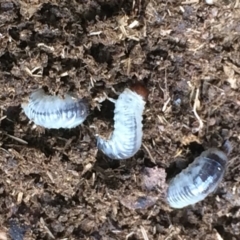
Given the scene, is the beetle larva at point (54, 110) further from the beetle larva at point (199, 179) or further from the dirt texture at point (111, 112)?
the beetle larva at point (199, 179)

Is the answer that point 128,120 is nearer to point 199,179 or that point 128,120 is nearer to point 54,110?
point 54,110

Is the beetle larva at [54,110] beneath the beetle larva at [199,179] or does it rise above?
above

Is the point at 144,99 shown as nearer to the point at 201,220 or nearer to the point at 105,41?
the point at 105,41

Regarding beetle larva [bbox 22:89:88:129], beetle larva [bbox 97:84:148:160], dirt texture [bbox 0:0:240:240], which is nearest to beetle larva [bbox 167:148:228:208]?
dirt texture [bbox 0:0:240:240]

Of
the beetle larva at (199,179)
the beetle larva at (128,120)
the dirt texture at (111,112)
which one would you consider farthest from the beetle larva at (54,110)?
the beetle larva at (199,179)

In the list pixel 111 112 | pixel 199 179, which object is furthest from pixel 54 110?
pixel 199 179

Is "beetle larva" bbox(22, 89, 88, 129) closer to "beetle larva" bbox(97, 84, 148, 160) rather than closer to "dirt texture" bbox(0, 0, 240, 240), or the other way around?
"dirt texture" bbox(0, 0, 240, 240)
